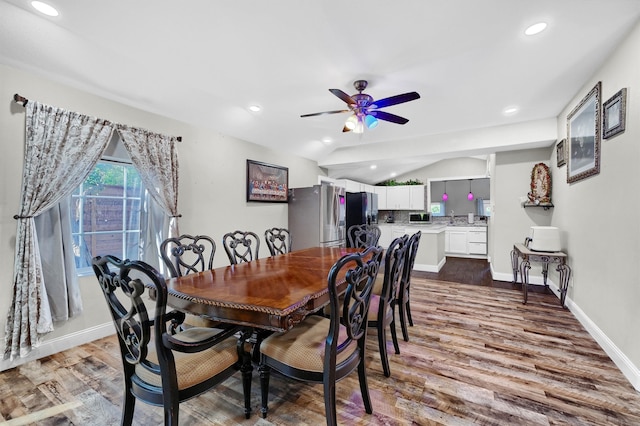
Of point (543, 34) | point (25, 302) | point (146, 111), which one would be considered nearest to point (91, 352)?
point (25, 302)

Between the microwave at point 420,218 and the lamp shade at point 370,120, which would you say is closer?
the lamp shade at point 370,120

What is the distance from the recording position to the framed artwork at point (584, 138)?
257 centimetres

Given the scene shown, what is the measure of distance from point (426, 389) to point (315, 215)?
3153mm

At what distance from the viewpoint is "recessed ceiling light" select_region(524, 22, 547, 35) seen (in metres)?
1.96

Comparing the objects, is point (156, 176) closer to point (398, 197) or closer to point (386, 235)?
point (386, 235)

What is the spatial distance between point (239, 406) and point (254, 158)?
3.37m

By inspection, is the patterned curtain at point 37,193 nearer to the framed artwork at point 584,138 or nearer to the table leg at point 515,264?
the framed artwork at point 584,138

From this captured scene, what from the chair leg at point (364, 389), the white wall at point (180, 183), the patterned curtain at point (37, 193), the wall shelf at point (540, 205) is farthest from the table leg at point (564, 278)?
the patterned curtain at point (37, 193)

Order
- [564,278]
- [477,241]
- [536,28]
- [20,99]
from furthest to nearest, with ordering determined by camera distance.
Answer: [477,241] → [564,278] → [20,99] → [536,28]

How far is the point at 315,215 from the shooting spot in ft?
15.5

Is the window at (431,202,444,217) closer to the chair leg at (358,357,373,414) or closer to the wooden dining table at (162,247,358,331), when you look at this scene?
the wooden dining table at (162,247,358,331)

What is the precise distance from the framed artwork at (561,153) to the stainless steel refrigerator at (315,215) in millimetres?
3109

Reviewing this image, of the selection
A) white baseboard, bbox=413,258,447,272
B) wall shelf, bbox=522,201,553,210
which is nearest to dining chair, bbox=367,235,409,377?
wall shelf, bbox=522,201,553,210

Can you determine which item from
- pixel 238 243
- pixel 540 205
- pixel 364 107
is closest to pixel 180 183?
pixel 238 243
